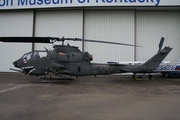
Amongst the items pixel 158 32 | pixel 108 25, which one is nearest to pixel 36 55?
pixel 108 25

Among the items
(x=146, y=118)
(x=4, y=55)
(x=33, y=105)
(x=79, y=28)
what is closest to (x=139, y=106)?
(x=146, y=118)

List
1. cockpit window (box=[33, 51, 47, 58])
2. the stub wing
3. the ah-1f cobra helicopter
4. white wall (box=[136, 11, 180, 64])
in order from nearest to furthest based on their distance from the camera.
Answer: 1. the stub wing
2. the ah-1f cobra helicopter
3. cockpit window (box=[33, 51, 47, 58])
4. white wall (box=[136, 11, 180, 64])

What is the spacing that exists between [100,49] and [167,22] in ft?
28.1

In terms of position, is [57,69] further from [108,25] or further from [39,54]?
[108,25]

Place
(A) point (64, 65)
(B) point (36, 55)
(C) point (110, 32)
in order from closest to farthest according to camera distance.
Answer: (A) point (64, 65) < (B) point (36, 55) < (C) point (110, 32)

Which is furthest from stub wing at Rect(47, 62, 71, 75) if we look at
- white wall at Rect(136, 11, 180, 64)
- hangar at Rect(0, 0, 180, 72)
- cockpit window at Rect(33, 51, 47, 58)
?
white wall at Rect(136, 11, 180, 64)

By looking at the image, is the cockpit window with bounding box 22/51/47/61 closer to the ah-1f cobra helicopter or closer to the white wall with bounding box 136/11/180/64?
the ah-1f cobra helicopter

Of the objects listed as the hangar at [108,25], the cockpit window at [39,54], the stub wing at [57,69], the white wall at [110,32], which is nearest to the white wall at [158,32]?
the hangar at [108,25]

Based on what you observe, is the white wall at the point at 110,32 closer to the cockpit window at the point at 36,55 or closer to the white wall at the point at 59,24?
the white wall at the point at 59,24

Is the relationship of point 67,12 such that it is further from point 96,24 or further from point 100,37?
point 100,37

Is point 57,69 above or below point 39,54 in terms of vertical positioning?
below

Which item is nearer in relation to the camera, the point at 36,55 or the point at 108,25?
the point at 36,55

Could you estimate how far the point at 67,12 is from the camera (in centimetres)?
1892

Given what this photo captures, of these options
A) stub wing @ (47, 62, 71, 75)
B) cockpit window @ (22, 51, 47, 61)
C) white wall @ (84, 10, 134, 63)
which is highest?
white wall @ (84, 10, 134, 63)
